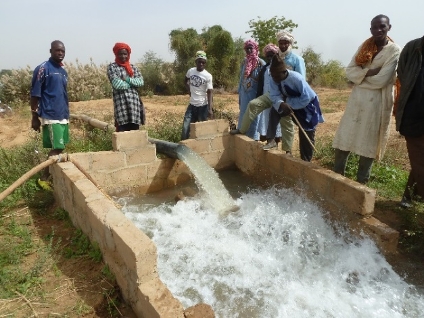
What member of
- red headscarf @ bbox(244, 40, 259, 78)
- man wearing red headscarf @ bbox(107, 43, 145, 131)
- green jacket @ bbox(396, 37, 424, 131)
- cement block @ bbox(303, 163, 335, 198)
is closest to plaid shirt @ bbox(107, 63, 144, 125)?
man wearing red headscarf @ bbox(107, 43, 145, 131)

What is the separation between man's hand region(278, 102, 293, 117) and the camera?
14.0 ft

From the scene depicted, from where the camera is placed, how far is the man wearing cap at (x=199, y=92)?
5922mm

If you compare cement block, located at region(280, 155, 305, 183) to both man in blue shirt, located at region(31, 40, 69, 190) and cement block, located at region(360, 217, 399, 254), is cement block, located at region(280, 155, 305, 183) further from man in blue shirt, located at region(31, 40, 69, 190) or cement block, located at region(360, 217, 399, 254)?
man in blue shirt, located at region(31, 40, 69, 190)

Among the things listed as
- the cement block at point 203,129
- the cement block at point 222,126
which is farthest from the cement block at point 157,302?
the cement block at point 222,126

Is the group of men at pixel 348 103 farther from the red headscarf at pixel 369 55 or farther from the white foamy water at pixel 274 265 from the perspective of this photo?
the white foamy water at pixel 274 265

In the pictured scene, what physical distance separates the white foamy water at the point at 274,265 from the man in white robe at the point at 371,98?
3.19 feet

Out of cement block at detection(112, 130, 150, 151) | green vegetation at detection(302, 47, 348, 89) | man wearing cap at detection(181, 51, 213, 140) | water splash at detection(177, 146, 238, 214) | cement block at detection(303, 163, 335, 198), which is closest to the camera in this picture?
cement block at detection(303, 163, 335, 198)

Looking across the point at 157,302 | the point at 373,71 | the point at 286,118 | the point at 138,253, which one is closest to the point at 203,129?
the point at 286,118

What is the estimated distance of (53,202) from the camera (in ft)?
13.7

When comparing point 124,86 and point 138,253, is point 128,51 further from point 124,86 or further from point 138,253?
point 138,253

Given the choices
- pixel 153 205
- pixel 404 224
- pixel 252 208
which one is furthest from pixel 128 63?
pixel 404 224

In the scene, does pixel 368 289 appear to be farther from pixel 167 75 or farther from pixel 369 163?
pixel 167 75

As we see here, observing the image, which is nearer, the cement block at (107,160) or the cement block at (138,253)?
the cement block at (138,253)

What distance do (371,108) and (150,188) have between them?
10.3 ft
